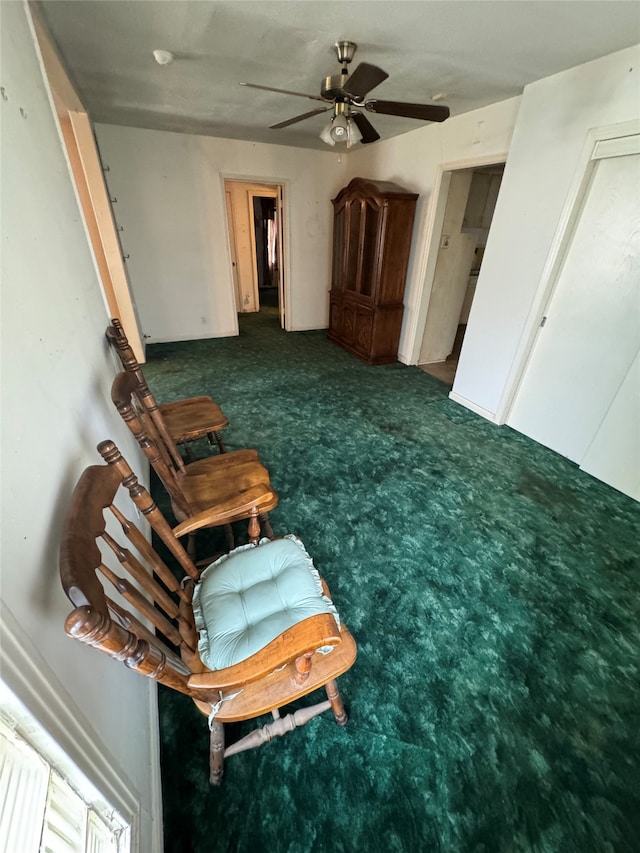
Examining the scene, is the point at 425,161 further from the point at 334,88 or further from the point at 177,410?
the point at 177,410

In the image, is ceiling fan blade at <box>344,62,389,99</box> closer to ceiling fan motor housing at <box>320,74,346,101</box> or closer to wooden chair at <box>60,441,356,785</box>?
ceiling fan motor housing at <box>320,74,346,101</box>

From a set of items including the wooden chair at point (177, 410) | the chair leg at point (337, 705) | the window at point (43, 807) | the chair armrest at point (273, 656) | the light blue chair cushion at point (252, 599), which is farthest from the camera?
the wooden chair at point (177, 410)

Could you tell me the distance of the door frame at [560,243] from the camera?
204cm

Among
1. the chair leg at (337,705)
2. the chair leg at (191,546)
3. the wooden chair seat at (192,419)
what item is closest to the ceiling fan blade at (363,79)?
the wooden chair seat at (192,419)

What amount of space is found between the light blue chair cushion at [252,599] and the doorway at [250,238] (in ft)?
15.6

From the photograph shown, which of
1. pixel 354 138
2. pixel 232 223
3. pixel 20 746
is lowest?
pixel 20 746

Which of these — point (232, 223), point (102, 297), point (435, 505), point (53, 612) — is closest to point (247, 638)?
point (53, 612)

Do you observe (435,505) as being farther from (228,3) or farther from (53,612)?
(228,3)

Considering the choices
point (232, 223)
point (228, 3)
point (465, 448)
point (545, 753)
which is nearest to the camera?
point (545, 753)

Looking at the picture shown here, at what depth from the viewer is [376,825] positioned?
0.97 m

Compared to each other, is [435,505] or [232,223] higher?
[232,223]

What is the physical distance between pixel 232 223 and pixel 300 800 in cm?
674

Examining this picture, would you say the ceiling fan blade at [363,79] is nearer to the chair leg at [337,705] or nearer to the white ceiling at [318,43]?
the white ceiling at [318,43]

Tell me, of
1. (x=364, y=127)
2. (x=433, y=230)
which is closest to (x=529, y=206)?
(x=433, y=230)
